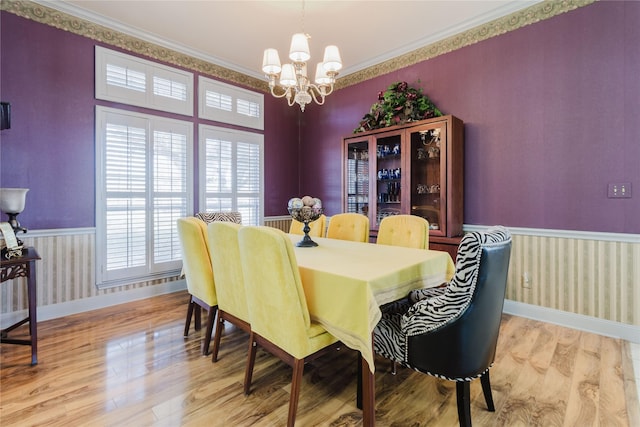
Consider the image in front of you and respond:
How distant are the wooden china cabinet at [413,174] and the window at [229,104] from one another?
1.45 metres

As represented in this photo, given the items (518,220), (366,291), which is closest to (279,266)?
(366,291)

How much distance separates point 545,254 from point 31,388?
399cm

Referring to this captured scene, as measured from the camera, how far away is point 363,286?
4.50ft

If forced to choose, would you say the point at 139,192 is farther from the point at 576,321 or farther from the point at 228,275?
the point at 576,321

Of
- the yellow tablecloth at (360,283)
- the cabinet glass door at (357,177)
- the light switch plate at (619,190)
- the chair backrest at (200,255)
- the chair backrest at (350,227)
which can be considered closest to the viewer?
the yellow tablecloth at (360,283)

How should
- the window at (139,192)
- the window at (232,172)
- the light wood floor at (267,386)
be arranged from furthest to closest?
1. the window at (232,172)
2. the window at (139,192)
3. the light wood floor at (267,386)

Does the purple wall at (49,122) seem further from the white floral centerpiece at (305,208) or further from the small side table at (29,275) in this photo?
the white floral centerpiece at (305,208)

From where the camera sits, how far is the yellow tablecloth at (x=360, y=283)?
1.39 metres

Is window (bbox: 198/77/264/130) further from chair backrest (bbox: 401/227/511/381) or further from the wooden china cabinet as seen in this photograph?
chair backrest (bbox: 401/227/511/381)

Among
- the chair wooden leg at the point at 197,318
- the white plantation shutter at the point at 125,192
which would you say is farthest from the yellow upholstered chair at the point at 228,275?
the white plantation shutter at the point at 125,192

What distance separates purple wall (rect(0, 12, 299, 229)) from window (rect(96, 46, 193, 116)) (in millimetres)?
100

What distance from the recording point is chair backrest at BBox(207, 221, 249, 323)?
1.83m

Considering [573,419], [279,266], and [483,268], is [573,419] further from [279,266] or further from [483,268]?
[279,266]

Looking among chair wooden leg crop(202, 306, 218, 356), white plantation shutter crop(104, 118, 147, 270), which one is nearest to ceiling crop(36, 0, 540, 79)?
white plantation shutter crop(104, 118, 147, 270)
